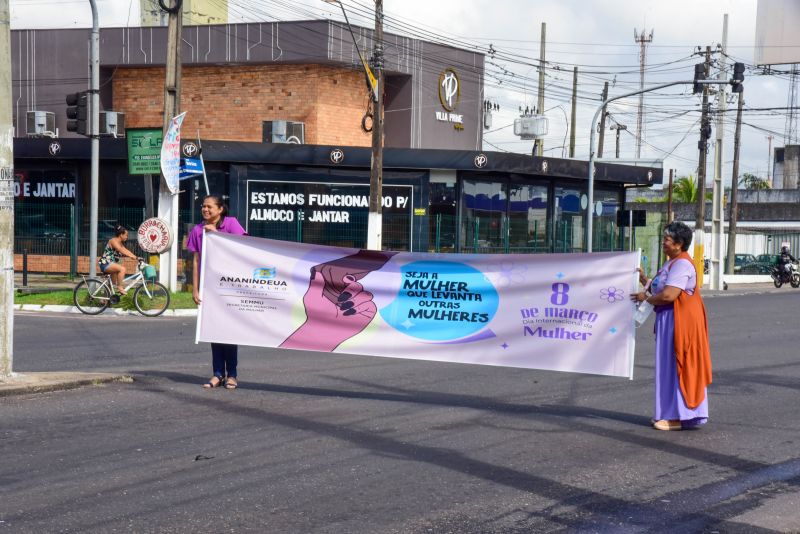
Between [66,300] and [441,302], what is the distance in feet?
47.1

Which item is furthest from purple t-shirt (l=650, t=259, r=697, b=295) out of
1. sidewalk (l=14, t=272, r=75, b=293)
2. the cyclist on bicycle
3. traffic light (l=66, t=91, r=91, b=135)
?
sidewalk (l=14, t=272, r=75, b=293)

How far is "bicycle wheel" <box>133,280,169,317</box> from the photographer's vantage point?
20.7 meters

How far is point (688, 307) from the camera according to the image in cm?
856

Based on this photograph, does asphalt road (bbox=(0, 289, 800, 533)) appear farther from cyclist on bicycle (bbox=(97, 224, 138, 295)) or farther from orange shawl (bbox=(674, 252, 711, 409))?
cyclist on bicycle (bbox=(97, 224, 138, 295))

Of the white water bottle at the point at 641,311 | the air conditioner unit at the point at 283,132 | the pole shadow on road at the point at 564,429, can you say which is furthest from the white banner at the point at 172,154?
the white water bottle at the point at 641,311

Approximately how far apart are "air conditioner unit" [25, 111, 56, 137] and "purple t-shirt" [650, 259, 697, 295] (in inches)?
1192

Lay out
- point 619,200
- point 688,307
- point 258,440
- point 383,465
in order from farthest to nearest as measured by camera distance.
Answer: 1. point 619,200
2. point 688,307
3. point 258,440
4. point 383,465

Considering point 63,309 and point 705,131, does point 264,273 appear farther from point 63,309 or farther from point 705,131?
point 705,131

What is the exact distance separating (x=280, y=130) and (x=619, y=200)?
15211 millimetres

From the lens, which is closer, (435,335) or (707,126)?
(435,335)

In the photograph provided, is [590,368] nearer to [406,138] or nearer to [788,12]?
[788,12]

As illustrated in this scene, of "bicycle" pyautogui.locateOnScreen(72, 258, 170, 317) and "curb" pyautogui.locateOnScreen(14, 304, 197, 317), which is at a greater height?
"bicycle" pyautogui.locateOnScreen(72, 258, 170, 317)

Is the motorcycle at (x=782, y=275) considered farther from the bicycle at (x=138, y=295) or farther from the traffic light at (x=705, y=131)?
the bicycle at (x=138, y=295)

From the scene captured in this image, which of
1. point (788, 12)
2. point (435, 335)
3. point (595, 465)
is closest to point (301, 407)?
point (435, 335)
